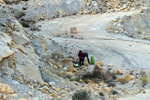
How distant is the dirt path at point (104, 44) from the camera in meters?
14.3

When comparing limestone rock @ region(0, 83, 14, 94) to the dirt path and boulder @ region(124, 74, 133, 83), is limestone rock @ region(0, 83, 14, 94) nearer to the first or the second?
boulder @ region(124, 74, 133, 83)

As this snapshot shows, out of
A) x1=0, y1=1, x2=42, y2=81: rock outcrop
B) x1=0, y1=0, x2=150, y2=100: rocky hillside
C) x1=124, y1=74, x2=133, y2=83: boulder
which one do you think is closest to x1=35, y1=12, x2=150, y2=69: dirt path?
x1=0, y1=0, x2=150, y2=100: rocky hillside

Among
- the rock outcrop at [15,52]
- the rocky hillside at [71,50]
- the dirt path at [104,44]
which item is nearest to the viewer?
the rock outcrop at [15,52]

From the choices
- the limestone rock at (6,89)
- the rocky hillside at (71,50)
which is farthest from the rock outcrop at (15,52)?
the limestone rock at (6,89)

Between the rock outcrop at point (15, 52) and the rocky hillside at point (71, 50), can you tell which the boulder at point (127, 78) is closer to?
the rocky hillside at point (71, 50)

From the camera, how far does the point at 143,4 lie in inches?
1114

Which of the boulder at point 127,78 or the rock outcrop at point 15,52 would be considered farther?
the boulder at point 127,78

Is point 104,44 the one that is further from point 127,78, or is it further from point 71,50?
point 127,78

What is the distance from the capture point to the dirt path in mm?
14281

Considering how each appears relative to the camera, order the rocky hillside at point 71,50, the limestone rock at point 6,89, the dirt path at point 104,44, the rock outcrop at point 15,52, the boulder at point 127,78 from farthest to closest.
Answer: the dirt path at point 104,44 → the boulder at point 127,78 → the rocky hillside at point 71,50 → the rock outcrop at point 15,52 → the limestone rock at point 6,89

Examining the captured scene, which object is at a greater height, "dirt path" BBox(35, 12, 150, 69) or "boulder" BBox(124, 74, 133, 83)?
"dirt path" BBox(35, 12, 150, 69)

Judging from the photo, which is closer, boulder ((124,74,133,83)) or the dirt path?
boulder ((124,74,133,83))

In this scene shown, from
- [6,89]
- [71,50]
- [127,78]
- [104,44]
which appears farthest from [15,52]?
[104,44]

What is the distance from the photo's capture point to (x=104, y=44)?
56.3 ft
